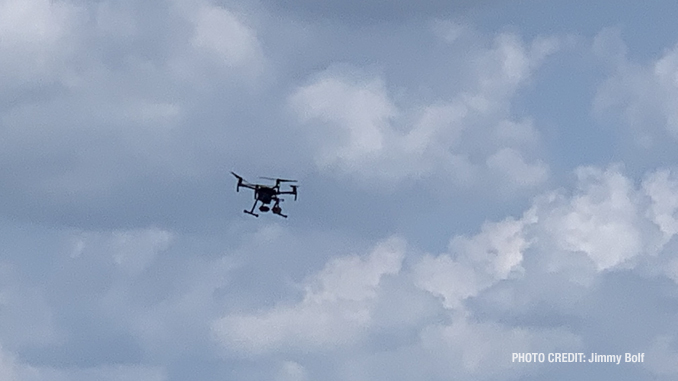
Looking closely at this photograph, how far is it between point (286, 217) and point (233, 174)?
Result: 433 inches

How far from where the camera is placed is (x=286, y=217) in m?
104

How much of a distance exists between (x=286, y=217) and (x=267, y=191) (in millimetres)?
9114

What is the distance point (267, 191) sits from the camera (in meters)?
111

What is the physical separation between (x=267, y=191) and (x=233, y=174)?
724cm

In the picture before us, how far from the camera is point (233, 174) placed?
106438 mm

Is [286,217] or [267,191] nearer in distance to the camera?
[286,217]
